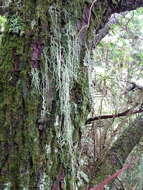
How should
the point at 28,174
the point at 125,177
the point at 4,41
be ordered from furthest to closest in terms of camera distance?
the point at 125,177 < the point at 4,41 < the point at 28,174

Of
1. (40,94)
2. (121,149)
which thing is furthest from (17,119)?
(121,149)

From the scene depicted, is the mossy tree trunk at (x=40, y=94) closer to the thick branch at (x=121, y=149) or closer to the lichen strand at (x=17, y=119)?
the lichen strand at (x=17, y=119)

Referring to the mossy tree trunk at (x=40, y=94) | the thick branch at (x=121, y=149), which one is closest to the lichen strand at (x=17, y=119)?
the mossy tree trunk at (x=40, y=94)

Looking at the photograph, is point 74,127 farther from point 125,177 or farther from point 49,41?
point 125,177

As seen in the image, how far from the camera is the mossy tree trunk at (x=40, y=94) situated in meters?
1.04

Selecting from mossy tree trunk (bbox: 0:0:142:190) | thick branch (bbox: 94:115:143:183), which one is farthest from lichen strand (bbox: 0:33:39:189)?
thick branch (bbox: 94:115:143:183)

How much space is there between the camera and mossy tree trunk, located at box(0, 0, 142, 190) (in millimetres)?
1045

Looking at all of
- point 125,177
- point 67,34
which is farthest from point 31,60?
point 125,177

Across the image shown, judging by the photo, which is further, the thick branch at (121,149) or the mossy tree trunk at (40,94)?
the thick branch at (121,149)

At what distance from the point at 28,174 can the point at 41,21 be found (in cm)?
53

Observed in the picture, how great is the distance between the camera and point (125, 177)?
10.2 ft

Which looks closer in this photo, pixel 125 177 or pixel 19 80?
pixel 19 80

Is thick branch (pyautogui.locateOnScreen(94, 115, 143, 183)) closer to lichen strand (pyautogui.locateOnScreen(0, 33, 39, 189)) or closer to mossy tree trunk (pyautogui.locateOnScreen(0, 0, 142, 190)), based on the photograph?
mossy tree trunk (pyautogui.locateOnScreen(0, 0, 142, 190))

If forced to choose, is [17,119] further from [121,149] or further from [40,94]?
[121,149]
